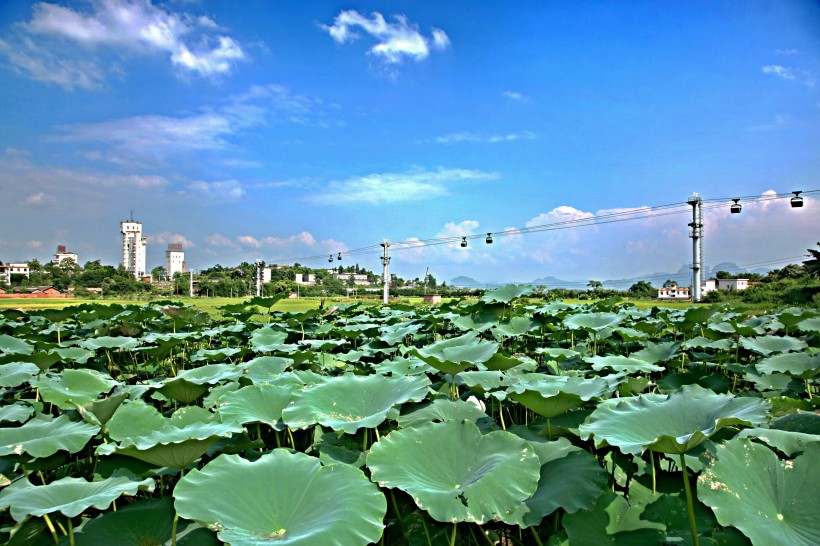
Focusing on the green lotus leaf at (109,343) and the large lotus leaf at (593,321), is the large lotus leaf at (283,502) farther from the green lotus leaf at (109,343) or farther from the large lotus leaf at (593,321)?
the green lotus leaf at (109,343)

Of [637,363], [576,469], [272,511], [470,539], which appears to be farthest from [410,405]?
[637,363]

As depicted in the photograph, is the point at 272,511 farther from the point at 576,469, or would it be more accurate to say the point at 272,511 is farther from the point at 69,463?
the point at 69,463

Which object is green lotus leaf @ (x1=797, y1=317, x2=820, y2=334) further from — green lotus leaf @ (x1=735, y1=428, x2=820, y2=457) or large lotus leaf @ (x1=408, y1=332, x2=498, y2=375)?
green lotus leaf @ (x1=735, y1=428, x2=820, y2=457)

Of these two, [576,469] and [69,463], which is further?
[69,463]

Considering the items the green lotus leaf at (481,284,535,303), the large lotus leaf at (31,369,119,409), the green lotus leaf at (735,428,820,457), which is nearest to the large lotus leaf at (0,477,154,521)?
the large lotus leaf at (31,369,119,409)

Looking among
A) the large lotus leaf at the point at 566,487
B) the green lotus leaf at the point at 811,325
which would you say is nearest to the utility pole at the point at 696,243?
the green lotus leaf at the point at 811,325
